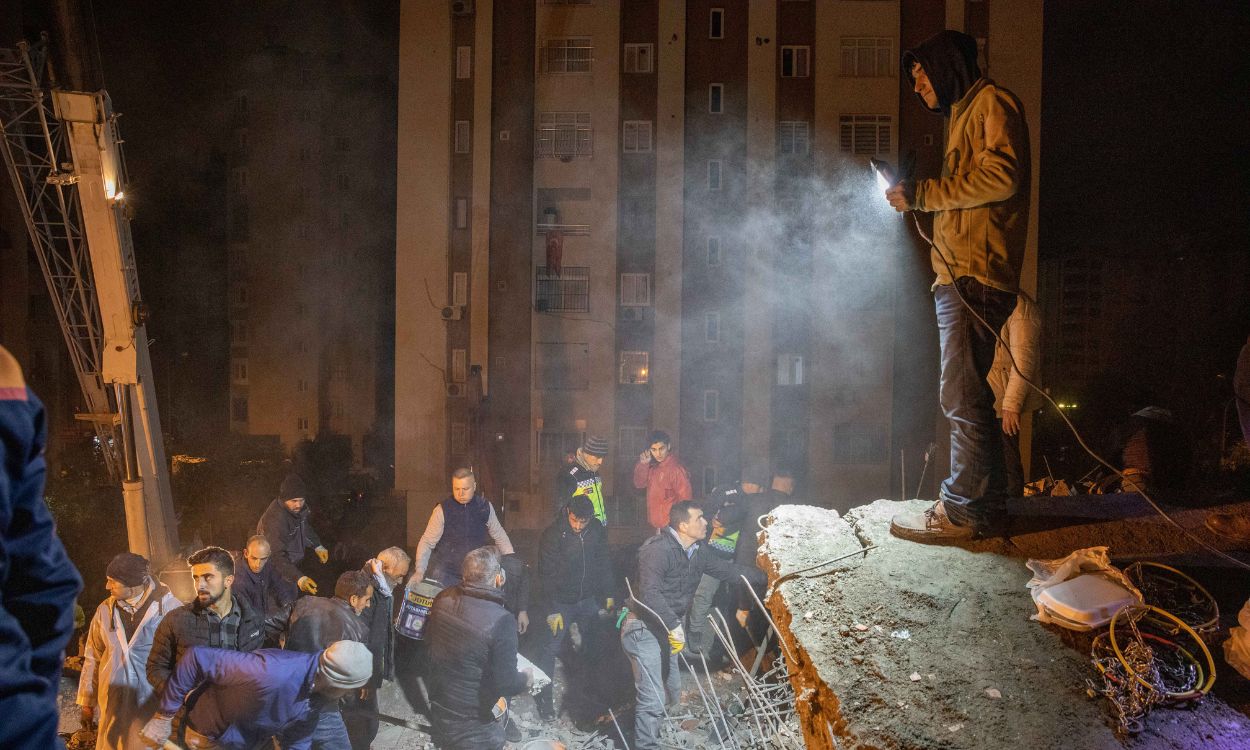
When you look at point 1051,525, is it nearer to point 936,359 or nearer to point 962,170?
point 962,170

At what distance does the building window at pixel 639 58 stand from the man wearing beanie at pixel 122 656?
16148 millimetres

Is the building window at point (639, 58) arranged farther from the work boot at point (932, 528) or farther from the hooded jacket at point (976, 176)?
the work boot at point (932, 528)

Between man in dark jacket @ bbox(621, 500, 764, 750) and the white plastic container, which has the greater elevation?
the white plastic container

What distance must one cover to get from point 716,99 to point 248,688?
1703 centimetres

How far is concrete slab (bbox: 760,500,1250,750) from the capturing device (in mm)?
2621

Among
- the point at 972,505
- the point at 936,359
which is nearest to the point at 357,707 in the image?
the point at 972,505

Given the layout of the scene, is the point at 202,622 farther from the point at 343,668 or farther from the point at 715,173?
the point at 715,173

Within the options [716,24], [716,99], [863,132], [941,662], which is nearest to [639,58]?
[716,24]

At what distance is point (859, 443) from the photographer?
1758 centimetres

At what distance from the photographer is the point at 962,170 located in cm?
364

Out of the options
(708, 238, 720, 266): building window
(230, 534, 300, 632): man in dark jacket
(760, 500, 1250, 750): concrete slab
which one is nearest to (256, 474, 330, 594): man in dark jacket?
(230, 534, 300, 632): man in dark jacket

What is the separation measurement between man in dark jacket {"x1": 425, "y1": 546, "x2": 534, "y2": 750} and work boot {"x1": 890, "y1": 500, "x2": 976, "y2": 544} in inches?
131

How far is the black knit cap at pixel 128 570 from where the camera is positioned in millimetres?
5574

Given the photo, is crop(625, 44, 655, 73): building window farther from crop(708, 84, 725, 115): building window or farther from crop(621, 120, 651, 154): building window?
crop(708, 84, 725, 115): building window
